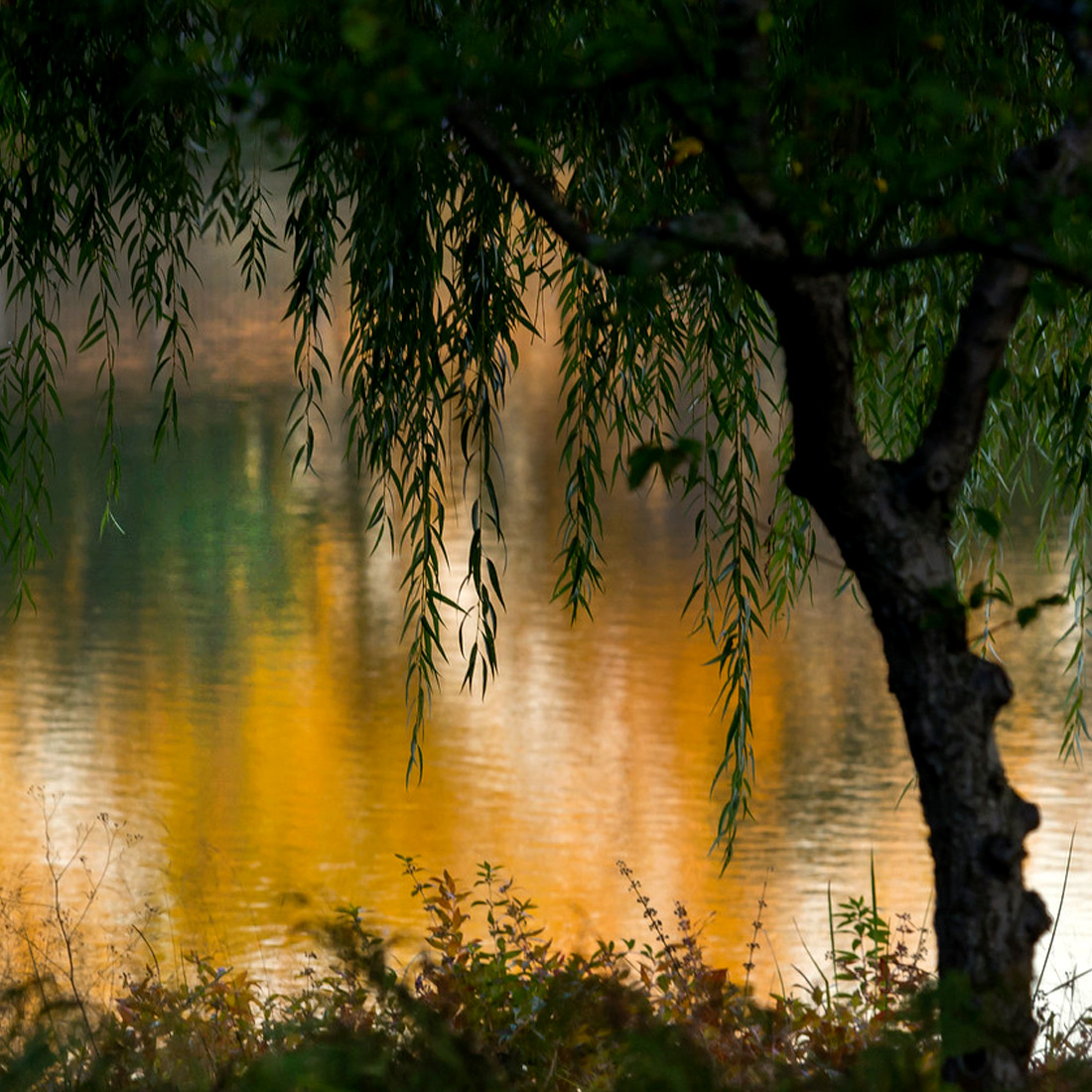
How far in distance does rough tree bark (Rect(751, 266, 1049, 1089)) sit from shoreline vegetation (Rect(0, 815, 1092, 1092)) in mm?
92

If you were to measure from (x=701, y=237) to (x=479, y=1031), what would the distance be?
4.24 feet

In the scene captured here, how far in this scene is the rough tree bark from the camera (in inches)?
43.0

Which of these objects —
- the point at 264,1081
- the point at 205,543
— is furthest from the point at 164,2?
the point at 205,543

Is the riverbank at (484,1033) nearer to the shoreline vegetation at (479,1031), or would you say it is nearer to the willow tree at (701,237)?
the shoreline vegetation at (479,1031)

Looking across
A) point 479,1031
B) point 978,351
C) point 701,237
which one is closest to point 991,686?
point 978,351

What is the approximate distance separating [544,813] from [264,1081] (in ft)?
12.4

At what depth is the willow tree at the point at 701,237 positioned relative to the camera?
1.04 meters

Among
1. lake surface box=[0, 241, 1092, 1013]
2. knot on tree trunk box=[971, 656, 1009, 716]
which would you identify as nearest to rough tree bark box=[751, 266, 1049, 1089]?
knot on tree trunk box=[971, 656, 1009, 716]

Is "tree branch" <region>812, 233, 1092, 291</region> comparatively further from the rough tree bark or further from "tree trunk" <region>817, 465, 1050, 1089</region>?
"tree trunk" <region>817, 465, 1050, 1089</region>

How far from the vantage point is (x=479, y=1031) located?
1906 mm

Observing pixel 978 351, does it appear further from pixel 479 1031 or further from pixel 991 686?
pixel 479 1031

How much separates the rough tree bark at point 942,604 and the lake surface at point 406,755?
150 centimetres

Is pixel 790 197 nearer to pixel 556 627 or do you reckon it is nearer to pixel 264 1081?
pixel 264 1081

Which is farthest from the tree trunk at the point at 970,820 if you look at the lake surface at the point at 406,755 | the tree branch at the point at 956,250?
the lake surface at the point at 406,755
